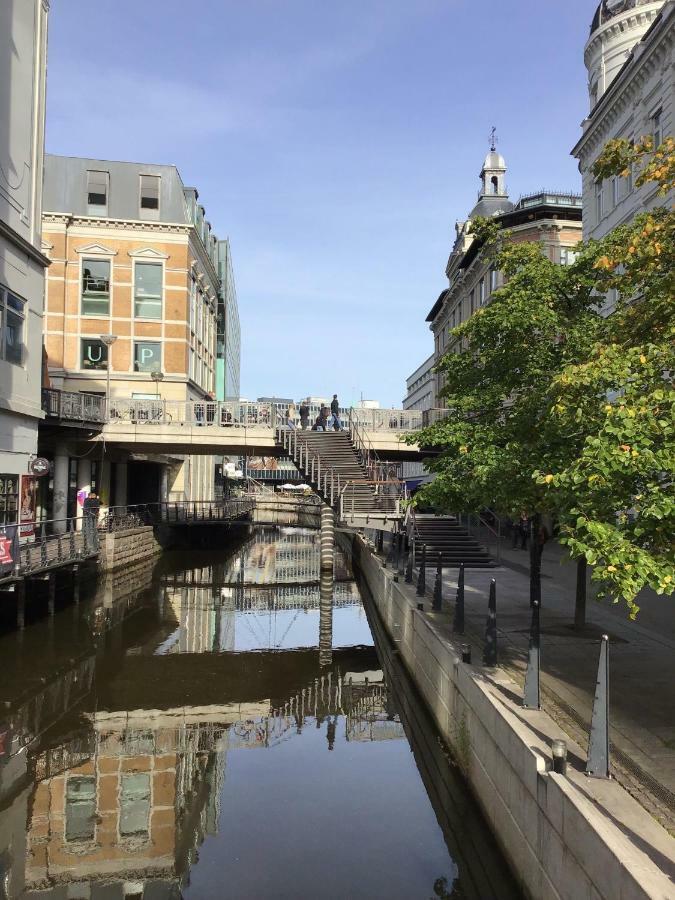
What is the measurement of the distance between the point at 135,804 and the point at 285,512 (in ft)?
277

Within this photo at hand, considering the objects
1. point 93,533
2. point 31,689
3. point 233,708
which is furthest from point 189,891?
point 93,533

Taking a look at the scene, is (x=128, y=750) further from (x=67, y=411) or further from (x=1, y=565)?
(x=67, y=411)

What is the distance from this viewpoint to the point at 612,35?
101 feet

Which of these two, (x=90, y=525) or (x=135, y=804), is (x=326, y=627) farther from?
(x=135, y=804)

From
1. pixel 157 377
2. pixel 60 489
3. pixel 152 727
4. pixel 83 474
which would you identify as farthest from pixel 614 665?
pixel 157 377

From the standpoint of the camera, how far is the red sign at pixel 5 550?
16859 millimetres

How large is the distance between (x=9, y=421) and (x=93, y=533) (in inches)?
218

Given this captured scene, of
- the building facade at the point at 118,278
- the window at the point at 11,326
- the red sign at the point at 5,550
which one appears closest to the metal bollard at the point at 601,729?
the red sign at the point at 5,550

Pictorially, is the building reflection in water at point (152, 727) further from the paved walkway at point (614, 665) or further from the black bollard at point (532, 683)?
the black bollard at point (532, 683)

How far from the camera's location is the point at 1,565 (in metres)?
16.8

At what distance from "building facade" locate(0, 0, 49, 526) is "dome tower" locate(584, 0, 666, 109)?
22603 mm

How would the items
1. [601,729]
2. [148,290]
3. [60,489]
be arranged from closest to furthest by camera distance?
[601,729] < [60,489] < [148,290]

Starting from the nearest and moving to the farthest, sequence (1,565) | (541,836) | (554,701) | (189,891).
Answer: (541,836) → (189,891) → (554,701) → (1,565)

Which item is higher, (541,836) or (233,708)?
(541,836)
